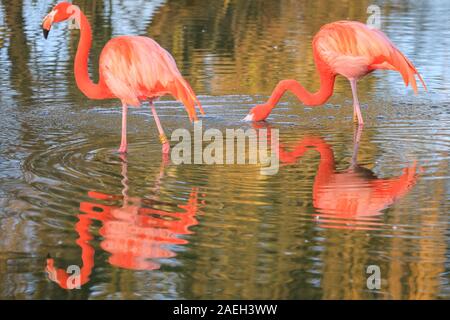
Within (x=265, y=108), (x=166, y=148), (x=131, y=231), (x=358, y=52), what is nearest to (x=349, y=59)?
(x=358, y=52)

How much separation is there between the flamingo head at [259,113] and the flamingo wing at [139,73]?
144 cm

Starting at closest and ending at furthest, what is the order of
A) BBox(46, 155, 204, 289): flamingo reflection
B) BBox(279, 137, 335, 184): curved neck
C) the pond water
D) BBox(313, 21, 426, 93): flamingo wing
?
1. the pond water
2. BBox(46, 155, 204, 289): flamingo reflection
3. BBox(279, 137, 335, 184): curved neck
4. BBox(313, 21, 426, 93): flamingo wing

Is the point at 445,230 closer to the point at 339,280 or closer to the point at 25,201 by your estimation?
the point at 339,280

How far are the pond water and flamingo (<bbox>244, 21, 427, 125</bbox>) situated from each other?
7.1 inches

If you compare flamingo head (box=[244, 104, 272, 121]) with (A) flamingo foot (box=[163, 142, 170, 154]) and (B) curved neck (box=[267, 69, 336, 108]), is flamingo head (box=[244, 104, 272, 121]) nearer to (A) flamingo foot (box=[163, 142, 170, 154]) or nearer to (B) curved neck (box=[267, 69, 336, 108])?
(B) curved neck (box=[267, 69, 336, 108])

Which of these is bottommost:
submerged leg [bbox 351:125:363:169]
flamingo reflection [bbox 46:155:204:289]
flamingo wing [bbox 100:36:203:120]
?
submerged leg [bbox 351:125:363:169]

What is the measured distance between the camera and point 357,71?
898 cm

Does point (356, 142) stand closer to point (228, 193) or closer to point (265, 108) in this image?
point (265, 108)

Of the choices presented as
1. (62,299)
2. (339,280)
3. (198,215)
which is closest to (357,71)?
(198,215)

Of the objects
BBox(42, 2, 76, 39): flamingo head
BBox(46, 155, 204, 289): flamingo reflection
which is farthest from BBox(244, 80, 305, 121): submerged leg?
BBox(46, 155, 204, 289): flamingo reflection

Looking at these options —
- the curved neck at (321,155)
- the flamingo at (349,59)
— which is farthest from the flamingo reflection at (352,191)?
the flamingo at (349,59)

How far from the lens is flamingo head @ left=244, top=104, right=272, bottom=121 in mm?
9094

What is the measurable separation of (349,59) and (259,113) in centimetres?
88

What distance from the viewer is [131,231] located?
5.72 meters
